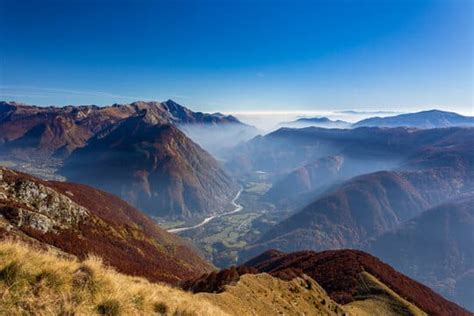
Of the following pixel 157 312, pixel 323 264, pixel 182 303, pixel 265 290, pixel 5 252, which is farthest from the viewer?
pixel 323 264

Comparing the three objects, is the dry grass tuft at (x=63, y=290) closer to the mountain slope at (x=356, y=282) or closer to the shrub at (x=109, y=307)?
the shrub at (x=109, y=307)

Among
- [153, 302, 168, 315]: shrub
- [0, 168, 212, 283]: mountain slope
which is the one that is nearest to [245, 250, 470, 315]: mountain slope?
[0, 168, 212, 283]: mountain slope

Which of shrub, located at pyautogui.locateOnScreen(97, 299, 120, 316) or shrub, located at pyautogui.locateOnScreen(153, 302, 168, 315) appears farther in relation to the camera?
shrub, located at pyautogui.locateOnScreen(153, 302, 168, 315)

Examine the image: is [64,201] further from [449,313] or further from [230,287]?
[449,313]

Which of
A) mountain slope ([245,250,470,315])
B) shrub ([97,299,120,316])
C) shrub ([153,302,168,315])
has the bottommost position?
mountain slope ([245,250,470,315])

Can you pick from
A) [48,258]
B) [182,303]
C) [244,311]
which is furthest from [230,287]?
[48,258]

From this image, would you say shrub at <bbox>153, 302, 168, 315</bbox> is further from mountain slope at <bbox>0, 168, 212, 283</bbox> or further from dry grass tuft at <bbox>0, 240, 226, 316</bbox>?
mountain slope at <bbox>0, 168, 212, 283</bbox>

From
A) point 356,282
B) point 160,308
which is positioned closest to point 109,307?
point 160,308

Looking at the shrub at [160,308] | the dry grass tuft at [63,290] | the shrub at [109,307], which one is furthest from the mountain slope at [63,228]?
the shrub at [109,307]
